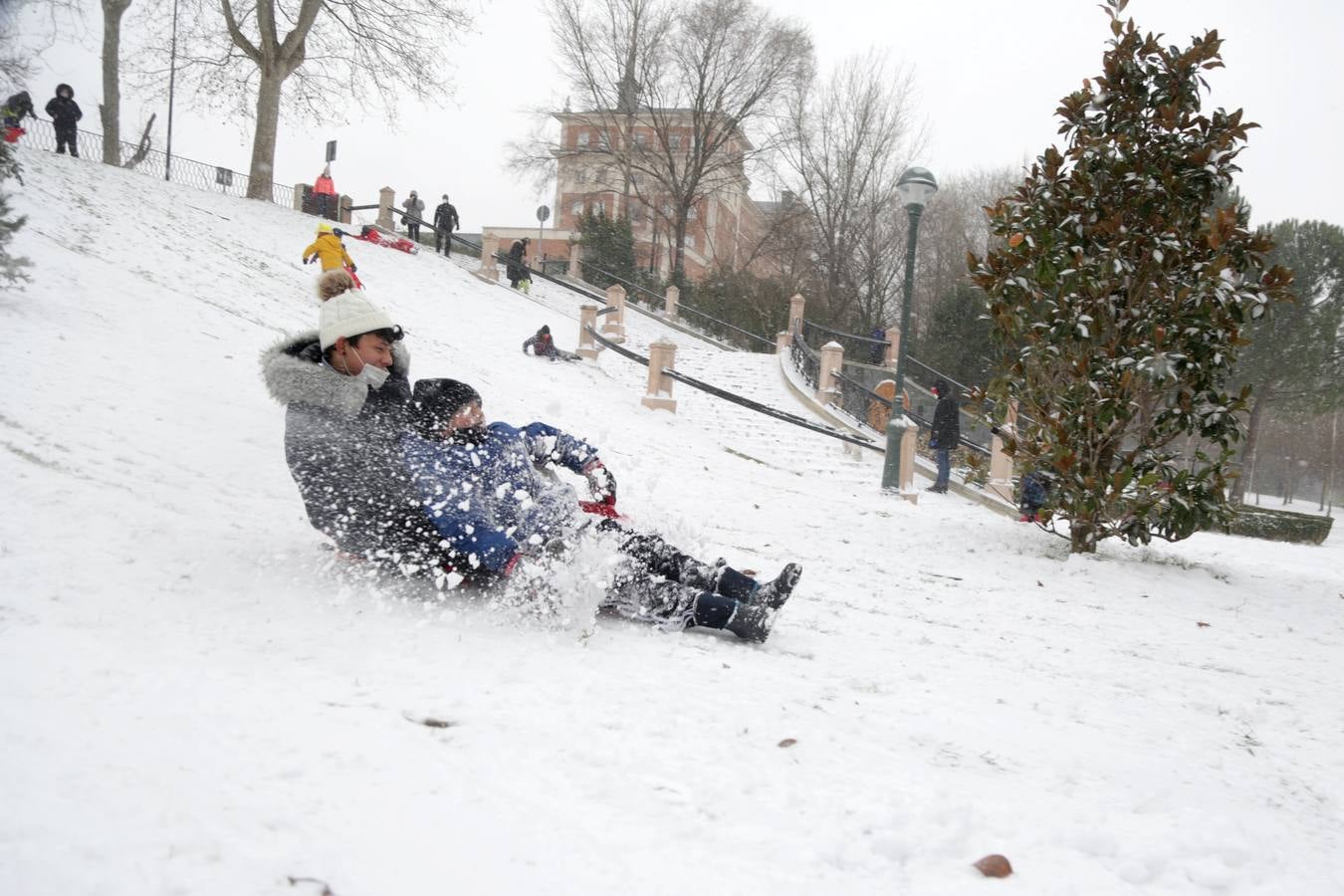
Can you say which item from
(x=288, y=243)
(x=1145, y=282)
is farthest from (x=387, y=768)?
(x=288, y=243)

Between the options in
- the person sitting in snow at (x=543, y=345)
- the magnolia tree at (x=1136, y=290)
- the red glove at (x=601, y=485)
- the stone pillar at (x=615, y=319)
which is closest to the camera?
the red glove at (x=601, y=485)

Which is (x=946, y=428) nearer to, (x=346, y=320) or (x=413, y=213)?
(x=346, y=320)

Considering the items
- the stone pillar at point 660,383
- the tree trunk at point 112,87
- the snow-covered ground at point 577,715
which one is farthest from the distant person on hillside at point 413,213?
the snow-covered ground at point 577,715

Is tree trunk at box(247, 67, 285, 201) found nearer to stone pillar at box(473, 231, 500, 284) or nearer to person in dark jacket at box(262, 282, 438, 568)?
stone pillar at box(473, 231, 500, 284)

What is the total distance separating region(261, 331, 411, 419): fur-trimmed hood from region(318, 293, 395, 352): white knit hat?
12 cm

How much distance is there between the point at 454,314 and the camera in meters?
17.0

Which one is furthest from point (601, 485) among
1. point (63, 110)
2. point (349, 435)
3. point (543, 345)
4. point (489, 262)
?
point (63, 110)

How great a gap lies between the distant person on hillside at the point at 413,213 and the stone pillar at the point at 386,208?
465 mm

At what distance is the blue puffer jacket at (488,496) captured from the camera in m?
3.47

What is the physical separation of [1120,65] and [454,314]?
1324cm

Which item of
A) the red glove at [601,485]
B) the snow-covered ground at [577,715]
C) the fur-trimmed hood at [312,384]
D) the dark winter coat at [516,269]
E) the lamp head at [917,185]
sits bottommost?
the snow-covered ground at [577,715]

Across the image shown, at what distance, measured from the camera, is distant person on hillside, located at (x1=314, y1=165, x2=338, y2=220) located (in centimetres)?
2425

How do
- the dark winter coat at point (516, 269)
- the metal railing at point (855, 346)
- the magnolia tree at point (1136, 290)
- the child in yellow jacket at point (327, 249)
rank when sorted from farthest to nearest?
the dark winter coat at point (516, 269) → the metal railing at point (855, 346) → the child in yellow jacket at point (327, 249) → the magnolia tree at point (1136, 290)

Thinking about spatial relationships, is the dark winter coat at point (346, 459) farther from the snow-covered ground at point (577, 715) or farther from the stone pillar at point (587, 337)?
the stone pillar at point (587, 337)
